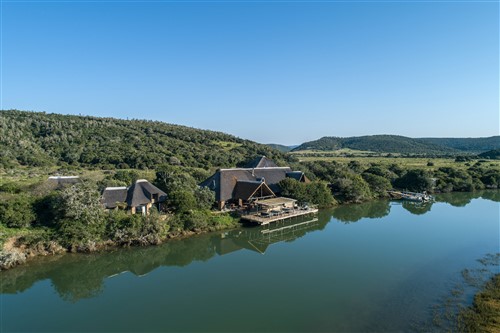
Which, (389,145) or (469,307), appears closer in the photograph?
(469,307)

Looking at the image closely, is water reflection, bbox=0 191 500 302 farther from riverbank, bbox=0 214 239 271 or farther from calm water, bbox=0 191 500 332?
riverbank, bbox=0 214 239 271

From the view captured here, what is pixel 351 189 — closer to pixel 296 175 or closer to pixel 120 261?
pixel 296 175

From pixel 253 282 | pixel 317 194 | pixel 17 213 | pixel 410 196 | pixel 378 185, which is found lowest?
pixel 253 282

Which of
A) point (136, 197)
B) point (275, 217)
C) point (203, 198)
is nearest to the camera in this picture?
point (136, 197)

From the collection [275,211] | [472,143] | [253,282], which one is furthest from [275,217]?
[472,143]

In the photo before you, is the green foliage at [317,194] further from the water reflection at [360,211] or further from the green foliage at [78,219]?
the green foliage at [78,219]

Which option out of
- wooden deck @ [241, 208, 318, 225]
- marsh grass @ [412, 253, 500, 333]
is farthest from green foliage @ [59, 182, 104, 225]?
marsh grass @ [412, 253, 500, 333]

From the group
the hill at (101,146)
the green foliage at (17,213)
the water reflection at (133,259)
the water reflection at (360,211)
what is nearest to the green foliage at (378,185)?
the water reflection at (360,211)
